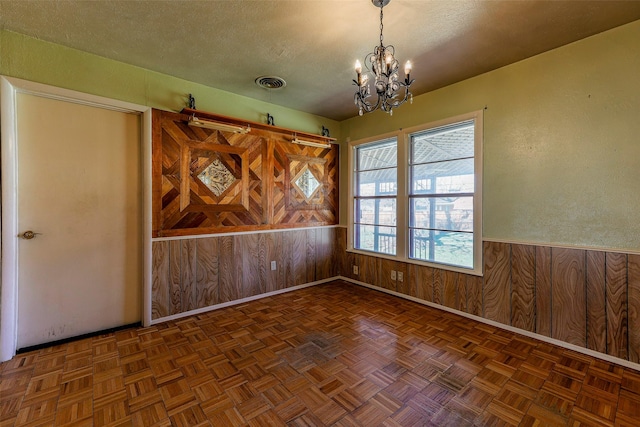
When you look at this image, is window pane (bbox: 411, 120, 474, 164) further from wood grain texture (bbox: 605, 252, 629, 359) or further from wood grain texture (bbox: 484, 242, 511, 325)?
wood grain texture (bbox: 605, 252, 629, 359)

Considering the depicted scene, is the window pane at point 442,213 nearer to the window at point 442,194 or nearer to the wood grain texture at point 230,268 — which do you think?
the window at point 442,194

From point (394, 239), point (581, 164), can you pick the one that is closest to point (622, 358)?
point (581, 164)

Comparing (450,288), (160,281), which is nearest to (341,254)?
(450,288)

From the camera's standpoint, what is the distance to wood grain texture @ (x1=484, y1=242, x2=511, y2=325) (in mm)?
2725

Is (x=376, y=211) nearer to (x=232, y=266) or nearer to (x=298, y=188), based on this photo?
(x=298, y=188)

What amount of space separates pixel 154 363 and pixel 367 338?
1.79m

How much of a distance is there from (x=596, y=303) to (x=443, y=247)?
1.32m

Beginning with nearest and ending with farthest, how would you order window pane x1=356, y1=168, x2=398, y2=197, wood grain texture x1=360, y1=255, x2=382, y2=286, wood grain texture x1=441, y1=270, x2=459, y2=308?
wood grain texture x1=441, y1=270, x2=459, y2=308 → window pane x1=356, y1=168, x2=398, y2=197 → wood grain texture x1=360, y1=255, x2=382, y2=286

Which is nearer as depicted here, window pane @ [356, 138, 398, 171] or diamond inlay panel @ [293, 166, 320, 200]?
window pane @ [356, 138, 398, 171]

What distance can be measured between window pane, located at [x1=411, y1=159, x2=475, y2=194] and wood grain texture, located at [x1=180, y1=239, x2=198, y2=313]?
277 centimetres

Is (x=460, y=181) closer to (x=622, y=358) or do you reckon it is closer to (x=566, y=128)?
(x=566, y=128)

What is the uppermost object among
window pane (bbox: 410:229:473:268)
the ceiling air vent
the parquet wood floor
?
the ceiling air vent

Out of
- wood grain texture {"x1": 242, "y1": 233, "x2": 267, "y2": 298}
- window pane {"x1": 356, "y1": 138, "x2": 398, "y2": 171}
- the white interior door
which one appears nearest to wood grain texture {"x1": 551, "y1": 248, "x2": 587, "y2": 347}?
window pane {"x1": 356, "y1": 138, "x2": 398, "y2": 171}

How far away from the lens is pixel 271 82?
3051 millimetres
